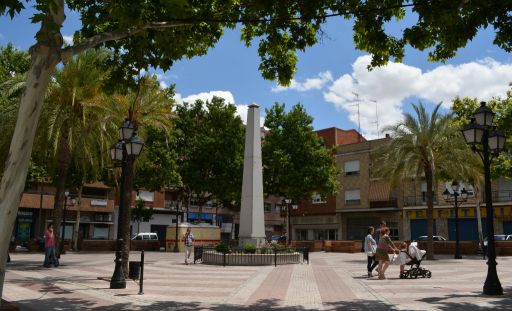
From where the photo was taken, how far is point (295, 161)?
123ft

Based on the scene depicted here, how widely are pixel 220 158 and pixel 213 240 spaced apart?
6.18 m

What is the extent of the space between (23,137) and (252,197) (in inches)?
619

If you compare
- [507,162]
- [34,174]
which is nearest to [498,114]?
[507,162]

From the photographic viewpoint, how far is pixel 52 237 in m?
17.2

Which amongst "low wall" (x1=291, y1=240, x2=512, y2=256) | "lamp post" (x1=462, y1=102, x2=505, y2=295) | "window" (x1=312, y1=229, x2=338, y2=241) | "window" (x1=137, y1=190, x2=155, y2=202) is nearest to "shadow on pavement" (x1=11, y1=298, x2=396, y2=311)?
"lamp post" (x1=462, y1=102, x2=505, y2=295)

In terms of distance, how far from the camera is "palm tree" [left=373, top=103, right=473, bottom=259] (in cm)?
2505

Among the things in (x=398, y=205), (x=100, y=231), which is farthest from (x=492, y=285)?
(x=100, y=231)

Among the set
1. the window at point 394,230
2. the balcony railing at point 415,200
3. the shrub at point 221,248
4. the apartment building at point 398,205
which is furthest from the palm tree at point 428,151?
the window at point 394,230

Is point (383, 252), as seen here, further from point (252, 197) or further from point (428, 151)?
point (428, 151)

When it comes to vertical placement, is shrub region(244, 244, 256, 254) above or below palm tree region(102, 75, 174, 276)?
below

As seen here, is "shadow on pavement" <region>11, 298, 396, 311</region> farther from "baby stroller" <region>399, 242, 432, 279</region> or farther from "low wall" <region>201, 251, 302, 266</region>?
"low wall" <region>201, 251, 302, 266</region>

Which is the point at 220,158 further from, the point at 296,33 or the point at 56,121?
the point at 296,33

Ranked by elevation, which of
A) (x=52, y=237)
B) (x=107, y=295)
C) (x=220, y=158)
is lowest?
(x=107, y=295)

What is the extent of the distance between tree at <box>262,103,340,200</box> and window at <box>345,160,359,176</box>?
33.6ft
